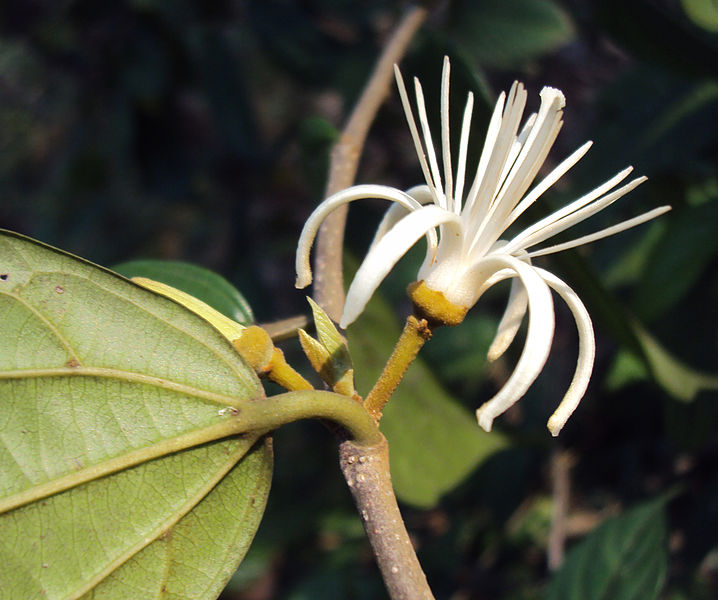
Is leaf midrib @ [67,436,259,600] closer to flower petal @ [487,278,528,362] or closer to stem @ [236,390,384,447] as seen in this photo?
stem @ [236,390,384,447]

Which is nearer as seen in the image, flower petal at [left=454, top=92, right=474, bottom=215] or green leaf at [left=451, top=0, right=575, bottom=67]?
flower petal at [left=454, top=92, right=474, bottom=215]

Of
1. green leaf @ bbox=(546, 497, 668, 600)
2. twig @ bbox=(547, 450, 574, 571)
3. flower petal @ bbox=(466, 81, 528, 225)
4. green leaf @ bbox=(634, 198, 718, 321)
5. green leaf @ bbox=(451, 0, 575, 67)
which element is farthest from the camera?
green leaf @ bbox=(451, 0, 575, 67)

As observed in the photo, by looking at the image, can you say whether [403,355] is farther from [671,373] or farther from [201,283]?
[671,373]

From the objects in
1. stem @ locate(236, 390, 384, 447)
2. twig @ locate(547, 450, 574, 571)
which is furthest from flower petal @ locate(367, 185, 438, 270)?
twig @ locate(547, 450, 574, 571)

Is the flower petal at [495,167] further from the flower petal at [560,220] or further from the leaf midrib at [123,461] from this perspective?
the leaf midrib at [123,461]

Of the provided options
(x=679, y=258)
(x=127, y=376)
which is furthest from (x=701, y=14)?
(x=127, y=376)

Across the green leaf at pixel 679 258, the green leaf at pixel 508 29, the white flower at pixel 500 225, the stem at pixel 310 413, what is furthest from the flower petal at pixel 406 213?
the green leaf at pixel 508 29

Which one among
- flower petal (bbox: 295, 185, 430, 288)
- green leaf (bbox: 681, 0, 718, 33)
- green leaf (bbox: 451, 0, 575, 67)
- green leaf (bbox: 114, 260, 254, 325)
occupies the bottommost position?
green leaf (bbox: 114, 260, 254, 325)
